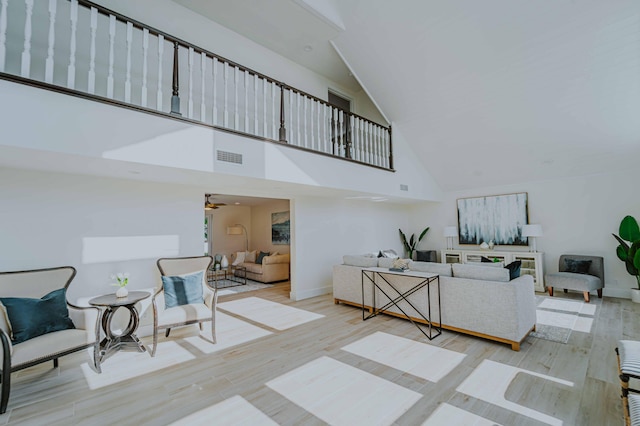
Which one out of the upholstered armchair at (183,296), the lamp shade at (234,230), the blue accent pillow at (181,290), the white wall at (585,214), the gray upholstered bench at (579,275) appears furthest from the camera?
the lamp shade at (234,230)

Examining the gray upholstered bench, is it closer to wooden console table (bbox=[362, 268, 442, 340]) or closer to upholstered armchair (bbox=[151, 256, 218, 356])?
wooden console table (bbox=[362, 268, 442, 340])

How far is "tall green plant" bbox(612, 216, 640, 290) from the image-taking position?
5.00 meters

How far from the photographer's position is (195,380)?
2805mm

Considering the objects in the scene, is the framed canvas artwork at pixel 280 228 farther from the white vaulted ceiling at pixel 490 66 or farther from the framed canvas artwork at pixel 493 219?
the framed canvas artwork at pixel 493 219

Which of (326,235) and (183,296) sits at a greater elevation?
(326,235)

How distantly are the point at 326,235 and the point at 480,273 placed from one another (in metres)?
3.34

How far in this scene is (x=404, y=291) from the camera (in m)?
4.38

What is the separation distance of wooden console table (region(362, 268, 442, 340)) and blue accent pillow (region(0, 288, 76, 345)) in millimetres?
3755

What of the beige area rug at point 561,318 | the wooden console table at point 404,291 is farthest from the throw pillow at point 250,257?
the beige area rug at point 561,318

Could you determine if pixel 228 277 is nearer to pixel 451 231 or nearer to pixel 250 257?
pixel 250 257

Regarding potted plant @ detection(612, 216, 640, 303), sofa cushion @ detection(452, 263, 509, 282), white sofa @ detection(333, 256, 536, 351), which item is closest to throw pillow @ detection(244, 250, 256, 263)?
white sofa @ detection(333, 256, 536, 351)

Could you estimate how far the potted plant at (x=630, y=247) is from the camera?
16.4 ft

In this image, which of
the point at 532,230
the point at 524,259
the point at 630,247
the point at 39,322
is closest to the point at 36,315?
the point at 39,322

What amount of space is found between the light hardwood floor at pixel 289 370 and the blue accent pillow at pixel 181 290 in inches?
21.5
